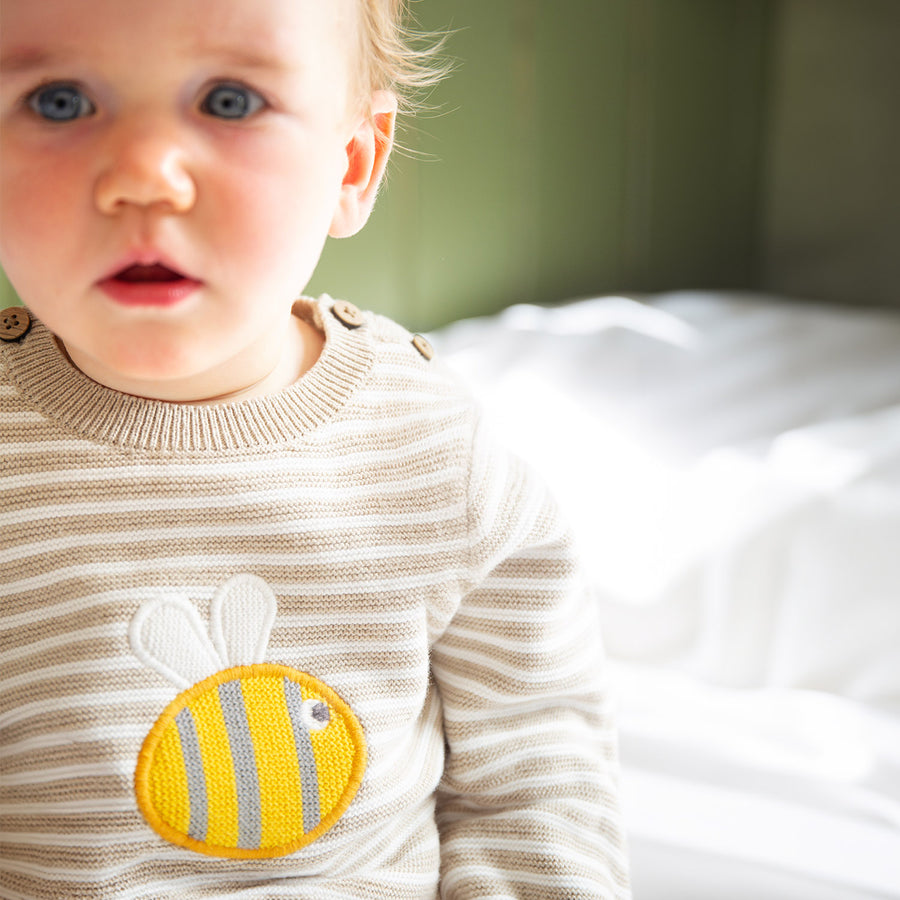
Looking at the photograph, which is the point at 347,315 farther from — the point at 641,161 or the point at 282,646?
the point at 641,161

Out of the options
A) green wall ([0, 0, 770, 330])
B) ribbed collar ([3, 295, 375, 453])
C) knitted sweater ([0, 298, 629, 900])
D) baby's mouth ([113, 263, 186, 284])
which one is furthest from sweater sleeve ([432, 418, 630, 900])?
green wall ([0, 0, 770, 330])

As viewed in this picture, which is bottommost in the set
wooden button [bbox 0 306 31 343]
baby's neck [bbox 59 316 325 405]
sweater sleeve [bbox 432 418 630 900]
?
sweater sleeve [bbox 432 418 630 900]

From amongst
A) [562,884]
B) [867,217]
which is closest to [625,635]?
[562,884]

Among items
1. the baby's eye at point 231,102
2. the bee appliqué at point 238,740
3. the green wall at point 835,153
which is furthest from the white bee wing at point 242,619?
the green wall at point 835,153

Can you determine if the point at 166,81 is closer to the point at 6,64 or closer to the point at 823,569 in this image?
the point at 6,64

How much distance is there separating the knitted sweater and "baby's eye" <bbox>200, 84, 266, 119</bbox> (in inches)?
5.8

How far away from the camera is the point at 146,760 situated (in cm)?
53

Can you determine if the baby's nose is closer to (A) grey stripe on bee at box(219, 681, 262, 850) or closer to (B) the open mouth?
(B) the open mouth

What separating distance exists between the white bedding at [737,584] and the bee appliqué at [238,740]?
10.4 inches

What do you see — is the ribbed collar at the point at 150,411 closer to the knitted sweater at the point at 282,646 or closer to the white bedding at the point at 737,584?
the knitted sweater at the point at 282,646

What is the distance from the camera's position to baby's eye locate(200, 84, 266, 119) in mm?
497

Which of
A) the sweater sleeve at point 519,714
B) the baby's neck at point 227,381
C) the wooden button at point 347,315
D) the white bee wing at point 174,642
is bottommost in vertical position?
the sweater sleeve at point 519,714

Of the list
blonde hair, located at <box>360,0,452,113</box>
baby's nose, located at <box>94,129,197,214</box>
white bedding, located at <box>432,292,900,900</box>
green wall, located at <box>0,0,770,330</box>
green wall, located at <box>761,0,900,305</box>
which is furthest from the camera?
green wall, located at <box>761,0,900,305</box>

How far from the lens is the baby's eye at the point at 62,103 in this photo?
0.48m
